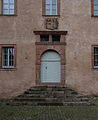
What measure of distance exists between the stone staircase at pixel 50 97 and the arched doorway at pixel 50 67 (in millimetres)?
736

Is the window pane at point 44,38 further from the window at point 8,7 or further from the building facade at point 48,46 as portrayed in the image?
the window at point 8,7

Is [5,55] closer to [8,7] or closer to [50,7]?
[8,7]

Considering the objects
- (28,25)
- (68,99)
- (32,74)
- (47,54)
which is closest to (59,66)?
(47,54)

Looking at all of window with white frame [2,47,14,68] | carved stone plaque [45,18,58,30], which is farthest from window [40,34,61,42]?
window with white frame [2,47,14,68]

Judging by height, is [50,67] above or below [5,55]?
below

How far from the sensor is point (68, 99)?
34.8ft

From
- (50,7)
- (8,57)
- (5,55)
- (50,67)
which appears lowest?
(50,67)

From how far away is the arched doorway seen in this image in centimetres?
1262

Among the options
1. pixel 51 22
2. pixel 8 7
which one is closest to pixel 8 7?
pixel 8 7

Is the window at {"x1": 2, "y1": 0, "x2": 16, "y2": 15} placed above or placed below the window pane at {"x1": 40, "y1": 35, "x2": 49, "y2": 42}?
above

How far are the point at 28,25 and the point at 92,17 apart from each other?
4.52 meters

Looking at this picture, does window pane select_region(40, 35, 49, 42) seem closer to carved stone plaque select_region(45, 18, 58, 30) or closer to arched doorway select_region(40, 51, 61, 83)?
carved stone plaque select_region(45, 18, 58, 30)

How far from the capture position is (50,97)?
436 inches

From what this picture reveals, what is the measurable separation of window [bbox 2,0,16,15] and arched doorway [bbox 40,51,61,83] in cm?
386
